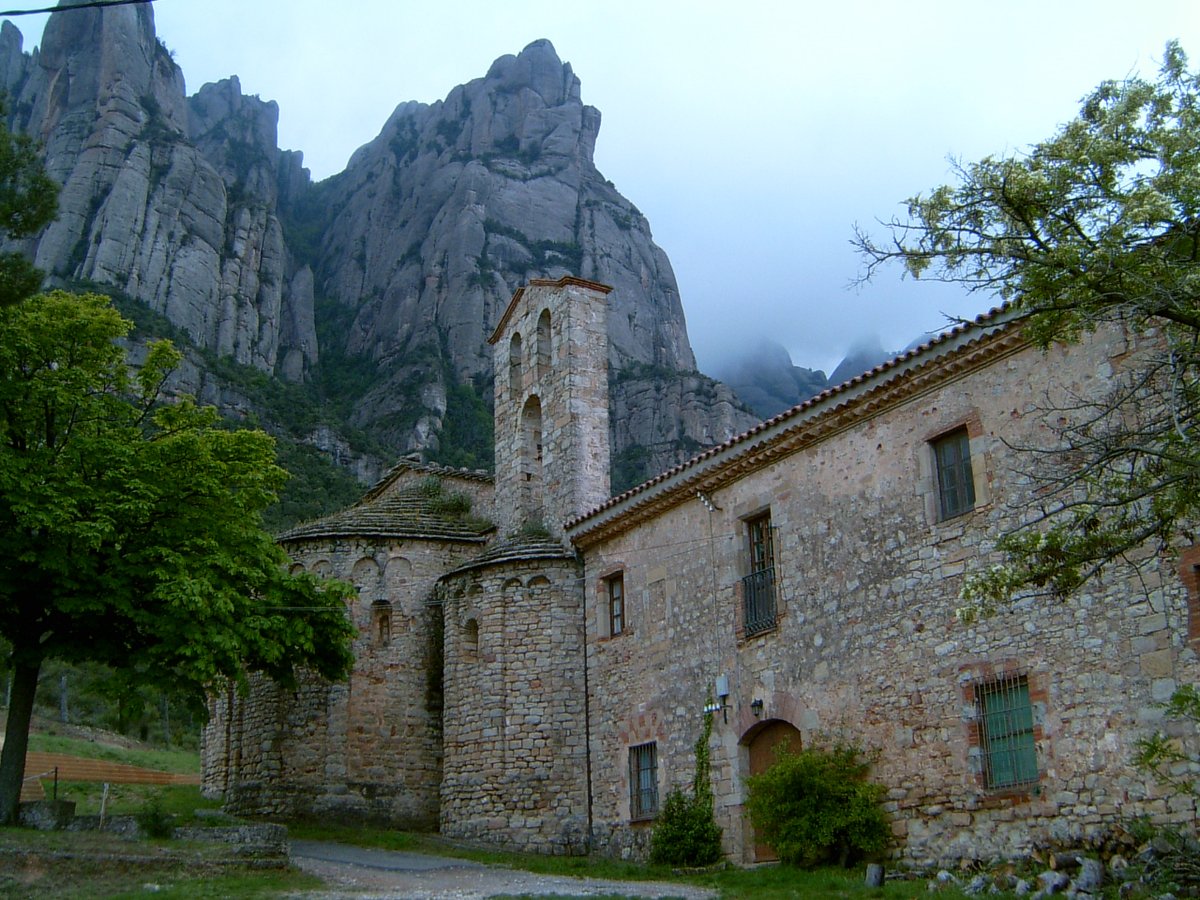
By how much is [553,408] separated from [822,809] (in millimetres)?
11588

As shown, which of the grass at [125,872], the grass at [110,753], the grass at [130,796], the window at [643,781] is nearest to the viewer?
the grass at [125,872]

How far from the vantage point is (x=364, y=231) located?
118500 mm

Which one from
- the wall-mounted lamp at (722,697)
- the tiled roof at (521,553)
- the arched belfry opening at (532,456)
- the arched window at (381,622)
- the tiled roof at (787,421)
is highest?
the arched belfry opening at (532,456)

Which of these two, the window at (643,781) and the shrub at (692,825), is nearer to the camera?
the shrub at (692,825)

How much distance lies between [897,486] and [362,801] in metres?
13.2

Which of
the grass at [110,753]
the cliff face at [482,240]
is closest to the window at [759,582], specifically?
the grass at [110,753]

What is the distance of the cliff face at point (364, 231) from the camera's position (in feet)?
293

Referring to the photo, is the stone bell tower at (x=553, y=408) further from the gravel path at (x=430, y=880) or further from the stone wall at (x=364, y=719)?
the gravel path at (x=430, y=880)

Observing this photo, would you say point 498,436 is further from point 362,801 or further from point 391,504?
point 362,801

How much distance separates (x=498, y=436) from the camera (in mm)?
27141

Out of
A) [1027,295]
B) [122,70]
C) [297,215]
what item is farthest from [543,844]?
[297,215]

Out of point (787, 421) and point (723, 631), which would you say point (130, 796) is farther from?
point (787, 421)

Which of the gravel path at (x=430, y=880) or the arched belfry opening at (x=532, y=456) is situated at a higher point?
the arched belfry opening at (x=532, y=456)

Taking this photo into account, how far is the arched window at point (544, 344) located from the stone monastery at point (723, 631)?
50mm
